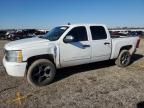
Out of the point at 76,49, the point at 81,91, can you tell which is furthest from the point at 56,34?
the point at 81,91

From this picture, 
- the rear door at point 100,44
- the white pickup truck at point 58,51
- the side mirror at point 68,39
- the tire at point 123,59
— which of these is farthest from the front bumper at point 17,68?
the tire at point 123,59

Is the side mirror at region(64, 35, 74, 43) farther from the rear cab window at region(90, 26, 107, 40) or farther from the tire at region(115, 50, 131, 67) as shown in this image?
the tire at region(115, 50, 131, 67)

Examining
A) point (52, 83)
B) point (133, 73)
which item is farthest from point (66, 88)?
point (133, 73)

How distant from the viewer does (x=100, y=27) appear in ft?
27.3

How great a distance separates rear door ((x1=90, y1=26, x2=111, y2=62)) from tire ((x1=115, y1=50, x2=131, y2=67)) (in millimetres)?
769

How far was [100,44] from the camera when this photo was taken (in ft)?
26.3

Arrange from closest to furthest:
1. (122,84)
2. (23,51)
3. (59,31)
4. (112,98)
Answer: (112,98) → (23,51) → (122,84) → (59,31)

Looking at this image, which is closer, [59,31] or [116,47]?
[59,31]

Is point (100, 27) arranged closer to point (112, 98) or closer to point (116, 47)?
point (116, 47)

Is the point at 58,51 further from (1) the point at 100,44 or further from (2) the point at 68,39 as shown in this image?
(1) the point at 100,44

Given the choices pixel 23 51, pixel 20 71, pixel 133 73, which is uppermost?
pixel 23 51

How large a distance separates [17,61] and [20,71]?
302 millimetres

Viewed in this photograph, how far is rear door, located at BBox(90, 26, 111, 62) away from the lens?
25.9ft

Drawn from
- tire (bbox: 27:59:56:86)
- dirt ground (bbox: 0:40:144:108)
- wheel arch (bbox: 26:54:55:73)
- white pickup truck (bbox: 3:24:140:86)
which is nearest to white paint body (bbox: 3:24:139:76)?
white pickup truck (bbox: 3:24:140:86)
